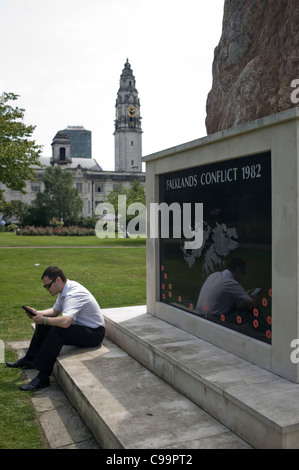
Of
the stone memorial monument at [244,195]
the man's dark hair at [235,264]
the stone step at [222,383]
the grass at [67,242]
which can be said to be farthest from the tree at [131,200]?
the man's dark hair at [235,264]

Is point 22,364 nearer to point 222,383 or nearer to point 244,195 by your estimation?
point 222,383

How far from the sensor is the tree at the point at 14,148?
85.8 ft

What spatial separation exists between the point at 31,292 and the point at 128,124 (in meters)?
111

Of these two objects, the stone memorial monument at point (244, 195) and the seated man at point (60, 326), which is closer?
the stone memorial monument at point (244, 195)

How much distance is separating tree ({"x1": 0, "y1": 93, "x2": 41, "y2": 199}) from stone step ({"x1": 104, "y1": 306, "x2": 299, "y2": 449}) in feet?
70.1

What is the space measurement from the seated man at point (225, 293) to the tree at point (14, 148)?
21.6m

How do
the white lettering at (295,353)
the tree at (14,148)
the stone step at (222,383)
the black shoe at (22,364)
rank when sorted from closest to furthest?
the stone step at (222,383)
the white lettering at (295,353)
the black shoe at (22,364)
the tree at (14,148)

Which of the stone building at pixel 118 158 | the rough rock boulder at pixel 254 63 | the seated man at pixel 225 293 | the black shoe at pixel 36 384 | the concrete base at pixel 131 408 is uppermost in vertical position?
the stone building at pixel 118 158

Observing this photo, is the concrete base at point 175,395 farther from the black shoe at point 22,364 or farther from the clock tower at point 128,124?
the clock tower at point 128,124

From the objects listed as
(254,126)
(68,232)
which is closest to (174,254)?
(254,126)

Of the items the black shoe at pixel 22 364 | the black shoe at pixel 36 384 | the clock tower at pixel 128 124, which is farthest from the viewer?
the clock tower at pixel 128 124

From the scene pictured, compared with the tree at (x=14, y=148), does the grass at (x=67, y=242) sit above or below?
below

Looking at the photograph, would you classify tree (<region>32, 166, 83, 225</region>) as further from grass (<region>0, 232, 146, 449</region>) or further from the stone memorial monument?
the stone memorial monument

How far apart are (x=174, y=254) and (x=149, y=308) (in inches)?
45.6
